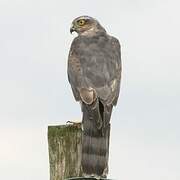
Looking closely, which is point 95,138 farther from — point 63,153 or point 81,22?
point 81,22

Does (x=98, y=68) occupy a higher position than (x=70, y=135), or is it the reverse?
(x=98, y=68)

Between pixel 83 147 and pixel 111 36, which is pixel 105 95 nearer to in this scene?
pixel 83 147

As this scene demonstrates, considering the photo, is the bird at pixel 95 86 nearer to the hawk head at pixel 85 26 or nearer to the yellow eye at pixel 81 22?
the hawk head at pixel 85 26

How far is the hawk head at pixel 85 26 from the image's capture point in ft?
44.8

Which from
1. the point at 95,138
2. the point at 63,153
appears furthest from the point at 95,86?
the point at 63,153

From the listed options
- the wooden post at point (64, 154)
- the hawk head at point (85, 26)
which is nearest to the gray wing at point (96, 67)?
the hawk head at point (85, 26)

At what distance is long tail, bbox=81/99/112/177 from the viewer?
8539mm

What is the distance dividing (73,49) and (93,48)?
1.30ft

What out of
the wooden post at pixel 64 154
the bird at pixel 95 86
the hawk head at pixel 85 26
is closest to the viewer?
the wooden post at pixel 64 154

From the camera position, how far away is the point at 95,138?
919 cm

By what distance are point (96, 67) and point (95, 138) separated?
205 centimetres

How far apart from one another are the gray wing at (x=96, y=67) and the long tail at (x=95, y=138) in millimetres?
306

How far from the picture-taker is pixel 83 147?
27.7 ft

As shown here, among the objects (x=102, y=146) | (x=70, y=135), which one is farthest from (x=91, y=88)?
(x=70, y=135)
